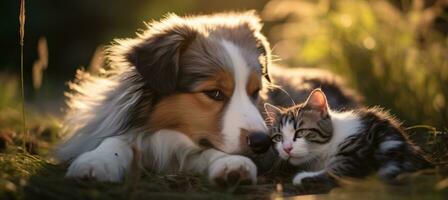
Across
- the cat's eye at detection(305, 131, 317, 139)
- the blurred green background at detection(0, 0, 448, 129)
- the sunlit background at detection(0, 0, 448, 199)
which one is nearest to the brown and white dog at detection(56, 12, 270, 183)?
the cat's eye at detection(305, 131, 317, 139)

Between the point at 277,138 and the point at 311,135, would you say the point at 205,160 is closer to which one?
the point at 277,138

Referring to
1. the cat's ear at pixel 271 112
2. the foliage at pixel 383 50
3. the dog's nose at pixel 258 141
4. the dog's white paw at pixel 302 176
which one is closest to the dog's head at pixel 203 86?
the dog's nose at pixel 258 141

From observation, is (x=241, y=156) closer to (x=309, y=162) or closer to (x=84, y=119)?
(x=309, y=162)

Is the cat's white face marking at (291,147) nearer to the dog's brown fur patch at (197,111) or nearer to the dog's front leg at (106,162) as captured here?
the dog's brown fur patch at (197,111)

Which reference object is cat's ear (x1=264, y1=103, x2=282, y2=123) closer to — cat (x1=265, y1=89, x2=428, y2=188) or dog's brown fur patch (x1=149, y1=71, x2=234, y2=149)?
cat (x1=265, y1=89, x2=428, y2=188)

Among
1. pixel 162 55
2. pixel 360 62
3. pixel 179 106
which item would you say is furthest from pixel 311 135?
pixel 360 62

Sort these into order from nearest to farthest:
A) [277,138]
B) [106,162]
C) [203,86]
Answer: [106,162] < [277,138] < [203,86]
